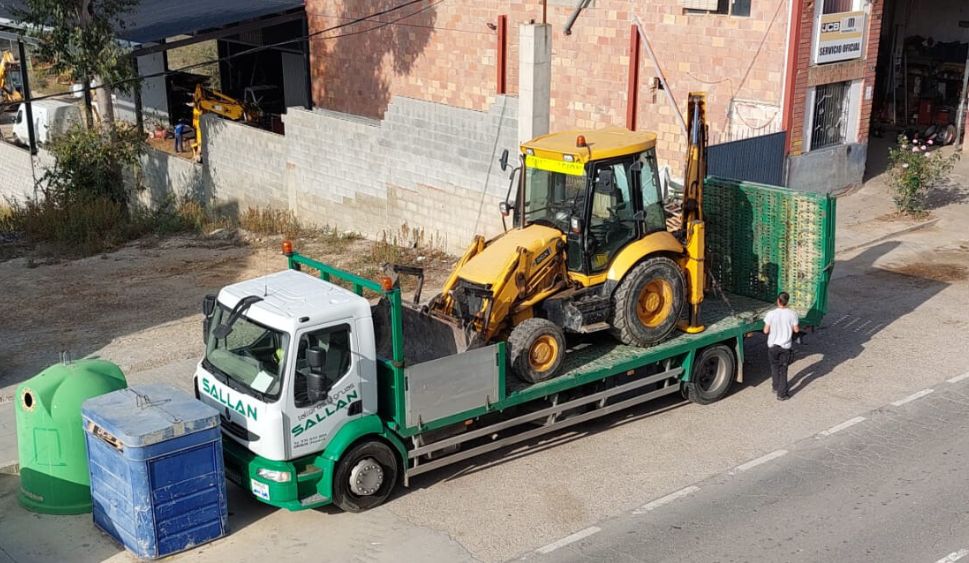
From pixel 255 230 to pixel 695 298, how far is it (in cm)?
1215

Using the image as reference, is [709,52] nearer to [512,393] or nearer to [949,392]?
[949,392]

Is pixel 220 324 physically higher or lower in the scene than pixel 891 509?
higher

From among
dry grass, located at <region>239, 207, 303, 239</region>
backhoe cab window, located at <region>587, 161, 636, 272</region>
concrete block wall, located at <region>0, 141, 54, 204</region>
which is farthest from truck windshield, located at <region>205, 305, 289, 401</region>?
concrete block wall, located at <region>0, 141, 54, 204</region>

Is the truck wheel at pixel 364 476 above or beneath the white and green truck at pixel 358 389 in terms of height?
beneath

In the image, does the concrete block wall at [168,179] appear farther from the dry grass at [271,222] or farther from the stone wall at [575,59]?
the stone wall at [575,59]

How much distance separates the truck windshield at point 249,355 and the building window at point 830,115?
→ 1448 centimetres

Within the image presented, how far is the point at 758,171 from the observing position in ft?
65.5

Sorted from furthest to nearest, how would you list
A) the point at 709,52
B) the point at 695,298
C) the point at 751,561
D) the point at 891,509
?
the point at 709,52, the point at 695,298, the point at 891,509, the point at 751,561

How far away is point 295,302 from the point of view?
9.89m

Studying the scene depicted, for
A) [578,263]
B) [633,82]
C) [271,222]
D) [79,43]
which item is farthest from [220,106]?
[578,263]

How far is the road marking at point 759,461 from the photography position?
11.0 metres

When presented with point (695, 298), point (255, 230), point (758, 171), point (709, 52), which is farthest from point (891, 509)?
point (255, 230)

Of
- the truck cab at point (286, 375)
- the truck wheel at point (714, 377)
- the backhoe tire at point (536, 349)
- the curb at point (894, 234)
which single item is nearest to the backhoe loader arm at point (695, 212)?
the truck wheel at point (714, 377)

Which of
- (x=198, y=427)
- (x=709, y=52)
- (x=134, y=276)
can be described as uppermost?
(x=709, y=52)
